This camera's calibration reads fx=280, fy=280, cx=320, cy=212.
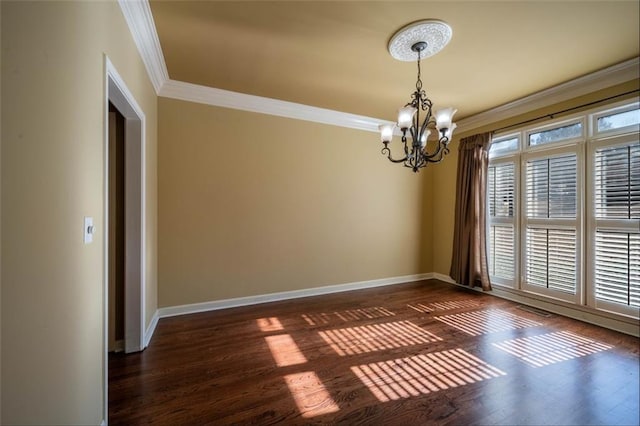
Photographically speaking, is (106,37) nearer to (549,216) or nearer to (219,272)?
(219,272)

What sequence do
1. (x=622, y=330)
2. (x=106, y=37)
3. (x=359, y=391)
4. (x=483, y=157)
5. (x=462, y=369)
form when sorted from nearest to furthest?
(x=106, y=37)
(x=359, y=391)
(x=462, y=369)
(x=622, y=330)
(x=483, y=157)

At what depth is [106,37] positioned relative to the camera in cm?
161

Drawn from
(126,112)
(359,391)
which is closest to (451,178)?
(359,391)

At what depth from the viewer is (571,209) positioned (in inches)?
134

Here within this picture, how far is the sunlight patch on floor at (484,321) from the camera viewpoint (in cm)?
306

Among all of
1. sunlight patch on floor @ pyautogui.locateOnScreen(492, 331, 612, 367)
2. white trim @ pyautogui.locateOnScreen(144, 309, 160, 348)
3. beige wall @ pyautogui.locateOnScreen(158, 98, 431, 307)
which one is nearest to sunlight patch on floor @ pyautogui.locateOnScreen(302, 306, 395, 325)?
beige wall @ pyautogui.locateOnScreen(158, 98, 431, 307)

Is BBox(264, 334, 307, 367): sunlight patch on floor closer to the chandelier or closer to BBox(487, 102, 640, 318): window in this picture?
the chandelier

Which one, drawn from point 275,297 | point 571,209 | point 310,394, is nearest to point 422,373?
point 310,394

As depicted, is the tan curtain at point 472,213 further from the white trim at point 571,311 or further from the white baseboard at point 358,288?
the white baseboard at point 358,288

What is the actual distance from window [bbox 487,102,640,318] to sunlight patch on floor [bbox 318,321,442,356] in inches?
78.8

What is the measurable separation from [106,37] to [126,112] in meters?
0.82

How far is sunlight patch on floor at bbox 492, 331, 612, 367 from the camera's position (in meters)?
2.46

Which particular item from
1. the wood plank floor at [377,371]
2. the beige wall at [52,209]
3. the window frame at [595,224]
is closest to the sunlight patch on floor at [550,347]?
the wood plank floor at [377,371]

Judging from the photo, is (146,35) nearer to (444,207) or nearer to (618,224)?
(444,207)
